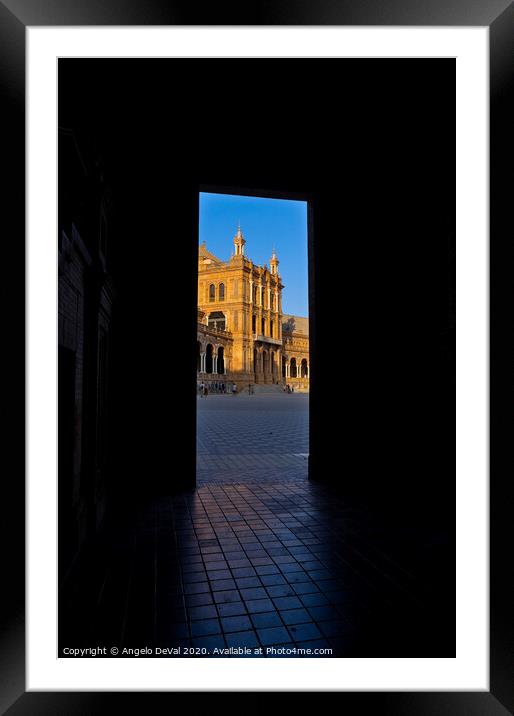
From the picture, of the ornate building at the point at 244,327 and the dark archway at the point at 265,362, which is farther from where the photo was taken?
the dark archway at the point at 265,362

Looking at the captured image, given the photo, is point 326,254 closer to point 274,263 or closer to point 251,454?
point 251,454

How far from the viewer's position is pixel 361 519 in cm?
432

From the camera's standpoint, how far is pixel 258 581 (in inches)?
113

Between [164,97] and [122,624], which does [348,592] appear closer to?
[122,624]

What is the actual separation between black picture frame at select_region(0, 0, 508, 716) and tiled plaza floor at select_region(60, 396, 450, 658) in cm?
40

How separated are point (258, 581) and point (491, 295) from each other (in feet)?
7.29

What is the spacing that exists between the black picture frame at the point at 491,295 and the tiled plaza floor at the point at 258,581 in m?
0.40

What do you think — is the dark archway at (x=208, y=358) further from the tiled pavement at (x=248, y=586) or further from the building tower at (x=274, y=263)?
the tiled pavement at (x=248, y=586)

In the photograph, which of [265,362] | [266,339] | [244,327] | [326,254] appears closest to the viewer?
[326,254]

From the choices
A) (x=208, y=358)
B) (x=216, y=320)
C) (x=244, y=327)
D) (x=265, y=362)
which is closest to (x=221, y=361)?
(x=208, y=358)

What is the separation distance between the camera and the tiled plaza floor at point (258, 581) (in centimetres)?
223

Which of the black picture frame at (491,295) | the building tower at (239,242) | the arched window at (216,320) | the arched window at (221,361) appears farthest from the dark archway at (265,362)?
the black picture frame at (491,295)

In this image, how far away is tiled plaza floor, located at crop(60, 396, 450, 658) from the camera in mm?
2232

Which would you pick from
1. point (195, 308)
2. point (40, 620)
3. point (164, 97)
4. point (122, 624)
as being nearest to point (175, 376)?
point (195, 308)
